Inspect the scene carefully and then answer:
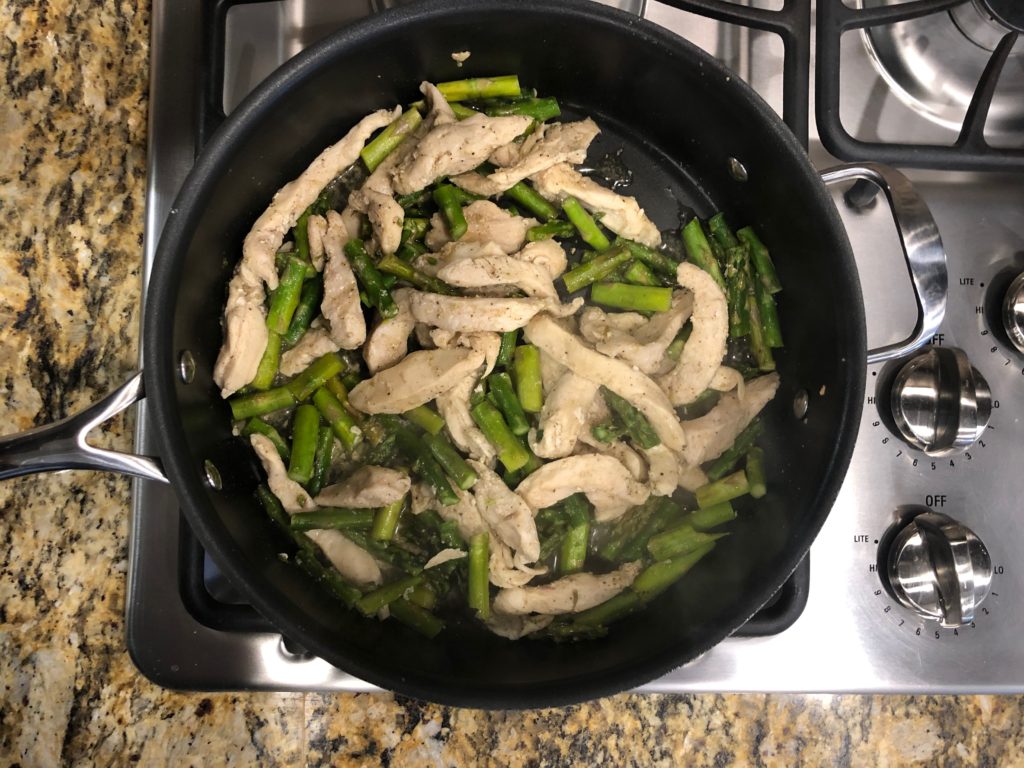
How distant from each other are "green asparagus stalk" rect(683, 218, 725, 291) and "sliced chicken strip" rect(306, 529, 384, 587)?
2.82 ft

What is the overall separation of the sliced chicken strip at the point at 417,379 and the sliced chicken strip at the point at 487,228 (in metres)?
0.23

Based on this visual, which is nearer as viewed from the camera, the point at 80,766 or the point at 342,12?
the point at 80,766

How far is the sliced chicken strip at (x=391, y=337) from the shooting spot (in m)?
1.37

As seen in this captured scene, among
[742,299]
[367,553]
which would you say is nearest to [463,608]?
[367,553]

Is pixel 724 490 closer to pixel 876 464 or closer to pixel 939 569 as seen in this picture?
pixel 876 464

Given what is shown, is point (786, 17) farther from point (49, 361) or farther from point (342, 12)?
point (49, 361)

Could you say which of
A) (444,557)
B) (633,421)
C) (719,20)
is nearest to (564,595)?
(444,557)

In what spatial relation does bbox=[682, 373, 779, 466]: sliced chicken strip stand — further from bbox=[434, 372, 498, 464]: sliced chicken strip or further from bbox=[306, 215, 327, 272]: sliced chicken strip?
bbox=[306, 215, 327, 272]: sliced chicken strip

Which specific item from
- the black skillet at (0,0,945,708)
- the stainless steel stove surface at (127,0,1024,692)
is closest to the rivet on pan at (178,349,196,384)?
the black skillet at (0,0,945,708)

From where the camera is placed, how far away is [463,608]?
1.42 m

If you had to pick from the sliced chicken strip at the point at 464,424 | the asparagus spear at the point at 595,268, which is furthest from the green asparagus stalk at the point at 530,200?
the sliced chicken strip at the point at 464,424

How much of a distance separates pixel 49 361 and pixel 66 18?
61 centimetres

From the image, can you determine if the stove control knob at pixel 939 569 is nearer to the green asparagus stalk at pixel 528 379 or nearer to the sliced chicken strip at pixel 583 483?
the sliced chicken strip at pixel 583 483

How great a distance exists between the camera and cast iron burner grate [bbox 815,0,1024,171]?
3.94ft
